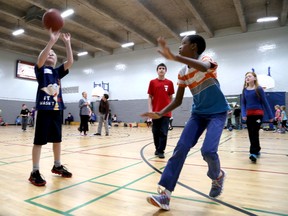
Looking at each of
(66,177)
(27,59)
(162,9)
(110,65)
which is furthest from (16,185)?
(27,59)

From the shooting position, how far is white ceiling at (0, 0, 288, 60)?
1183 cm

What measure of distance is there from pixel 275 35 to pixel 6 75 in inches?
809

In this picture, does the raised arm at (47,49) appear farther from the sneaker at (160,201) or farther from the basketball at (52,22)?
the sneaker at (160,201)

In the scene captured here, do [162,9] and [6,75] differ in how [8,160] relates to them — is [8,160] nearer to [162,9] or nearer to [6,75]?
[162,9]

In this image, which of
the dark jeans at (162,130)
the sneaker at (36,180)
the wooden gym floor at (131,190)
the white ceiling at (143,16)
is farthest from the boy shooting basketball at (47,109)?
the white ceiling at (143,16)

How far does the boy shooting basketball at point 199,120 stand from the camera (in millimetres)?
1910

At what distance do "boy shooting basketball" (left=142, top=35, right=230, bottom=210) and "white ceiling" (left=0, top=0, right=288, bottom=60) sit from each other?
9.84m

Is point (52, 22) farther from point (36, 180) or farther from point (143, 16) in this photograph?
point (143, 16)

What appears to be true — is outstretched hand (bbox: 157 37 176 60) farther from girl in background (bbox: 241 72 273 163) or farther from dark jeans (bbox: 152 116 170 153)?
girl in background (bbox: 241 72 273 163)

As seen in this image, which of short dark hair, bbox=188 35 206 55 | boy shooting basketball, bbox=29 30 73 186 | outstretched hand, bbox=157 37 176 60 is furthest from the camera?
boy shooting basketball, bbox=29 30 73 186

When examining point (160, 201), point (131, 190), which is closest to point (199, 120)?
point (160, 201)

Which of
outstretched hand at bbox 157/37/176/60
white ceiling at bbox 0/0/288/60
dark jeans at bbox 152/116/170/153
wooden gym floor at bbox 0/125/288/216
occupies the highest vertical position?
white ceiling at bbox 0/0/288/60

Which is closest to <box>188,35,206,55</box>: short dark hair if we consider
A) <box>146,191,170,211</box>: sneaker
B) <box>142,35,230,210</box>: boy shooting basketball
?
<box>142,35,230,210</box>: boy shooting basketball

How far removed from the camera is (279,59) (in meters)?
13.8
